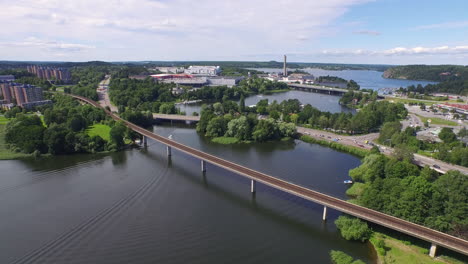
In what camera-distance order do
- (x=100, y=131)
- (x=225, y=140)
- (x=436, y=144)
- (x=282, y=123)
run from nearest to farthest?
(x=436, y=144)
(x=225, y=140)
(x=100, y=131)
(x=282, y=123)

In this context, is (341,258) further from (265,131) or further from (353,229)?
(265,131)

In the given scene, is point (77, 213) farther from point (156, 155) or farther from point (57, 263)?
point (156, 155)

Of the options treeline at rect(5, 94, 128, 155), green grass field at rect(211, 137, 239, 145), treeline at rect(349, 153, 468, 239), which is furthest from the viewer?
green grass field at rect(211, 137, 239, 145)

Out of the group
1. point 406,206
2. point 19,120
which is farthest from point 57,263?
point 19,120

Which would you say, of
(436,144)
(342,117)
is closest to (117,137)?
(342,117)

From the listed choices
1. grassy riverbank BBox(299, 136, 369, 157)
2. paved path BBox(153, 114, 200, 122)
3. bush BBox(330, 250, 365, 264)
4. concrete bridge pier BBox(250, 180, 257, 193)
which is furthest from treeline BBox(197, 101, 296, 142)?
bush BBox(330, 250, 365, 264)

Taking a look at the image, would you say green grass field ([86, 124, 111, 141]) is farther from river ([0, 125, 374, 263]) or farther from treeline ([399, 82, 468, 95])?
treeline ([399, 82, 468, 95])

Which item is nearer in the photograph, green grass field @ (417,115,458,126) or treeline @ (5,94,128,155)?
treeline @ (5,94,128,155)
